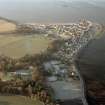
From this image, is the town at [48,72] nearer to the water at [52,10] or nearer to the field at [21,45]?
the field at [21,45]

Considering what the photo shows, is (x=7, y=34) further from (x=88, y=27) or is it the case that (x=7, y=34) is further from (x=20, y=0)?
(x=20, y=0)

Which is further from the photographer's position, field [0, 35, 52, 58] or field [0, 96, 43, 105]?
field [0, 35, 52, 58]

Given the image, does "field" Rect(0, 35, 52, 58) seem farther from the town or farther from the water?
the water

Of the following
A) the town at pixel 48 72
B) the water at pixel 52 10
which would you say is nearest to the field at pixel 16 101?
the town at pixel 48 72

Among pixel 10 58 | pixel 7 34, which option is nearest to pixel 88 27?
pixel 7 34

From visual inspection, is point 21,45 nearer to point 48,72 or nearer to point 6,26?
point 48,72

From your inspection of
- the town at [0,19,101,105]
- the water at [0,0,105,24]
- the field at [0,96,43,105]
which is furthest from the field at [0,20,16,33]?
the field at [0,96,43,105]

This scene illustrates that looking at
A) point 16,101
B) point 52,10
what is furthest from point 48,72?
point 52,10
